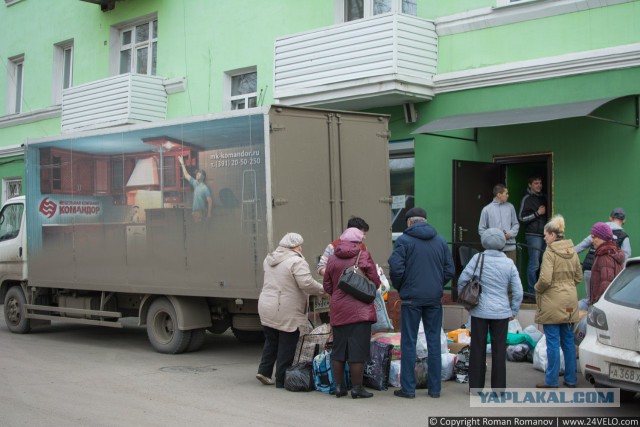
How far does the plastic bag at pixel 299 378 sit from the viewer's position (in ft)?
27.8

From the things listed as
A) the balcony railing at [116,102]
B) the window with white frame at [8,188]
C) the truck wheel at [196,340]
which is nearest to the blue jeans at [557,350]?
the truck wheel at [196,340]

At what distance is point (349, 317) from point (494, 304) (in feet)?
4.74

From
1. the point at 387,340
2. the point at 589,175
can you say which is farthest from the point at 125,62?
the point at 387,340

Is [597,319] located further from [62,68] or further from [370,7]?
→ [62,68]

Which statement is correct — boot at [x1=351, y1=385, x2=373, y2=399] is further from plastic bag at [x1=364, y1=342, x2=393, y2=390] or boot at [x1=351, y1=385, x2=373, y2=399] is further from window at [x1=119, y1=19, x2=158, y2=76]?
window at [x1=119, y1=19, x2=158, y2=76]

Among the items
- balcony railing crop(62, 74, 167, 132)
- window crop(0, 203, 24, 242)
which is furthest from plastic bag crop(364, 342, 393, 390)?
balcony railing crop(62, 74, 167, 132)

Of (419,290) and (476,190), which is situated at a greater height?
(476,190)

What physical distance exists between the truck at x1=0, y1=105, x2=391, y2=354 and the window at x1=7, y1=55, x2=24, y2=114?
12.8 meters

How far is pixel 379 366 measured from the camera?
8.46 m

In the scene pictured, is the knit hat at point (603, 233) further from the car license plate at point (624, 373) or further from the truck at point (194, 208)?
the truck at point (194, 208)

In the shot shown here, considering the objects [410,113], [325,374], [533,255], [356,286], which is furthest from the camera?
[410,113]

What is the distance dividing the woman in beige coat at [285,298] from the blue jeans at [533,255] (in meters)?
5.02

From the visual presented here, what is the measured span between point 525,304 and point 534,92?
3483 millimetres

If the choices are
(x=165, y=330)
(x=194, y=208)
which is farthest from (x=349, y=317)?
(x=165, y=330)
